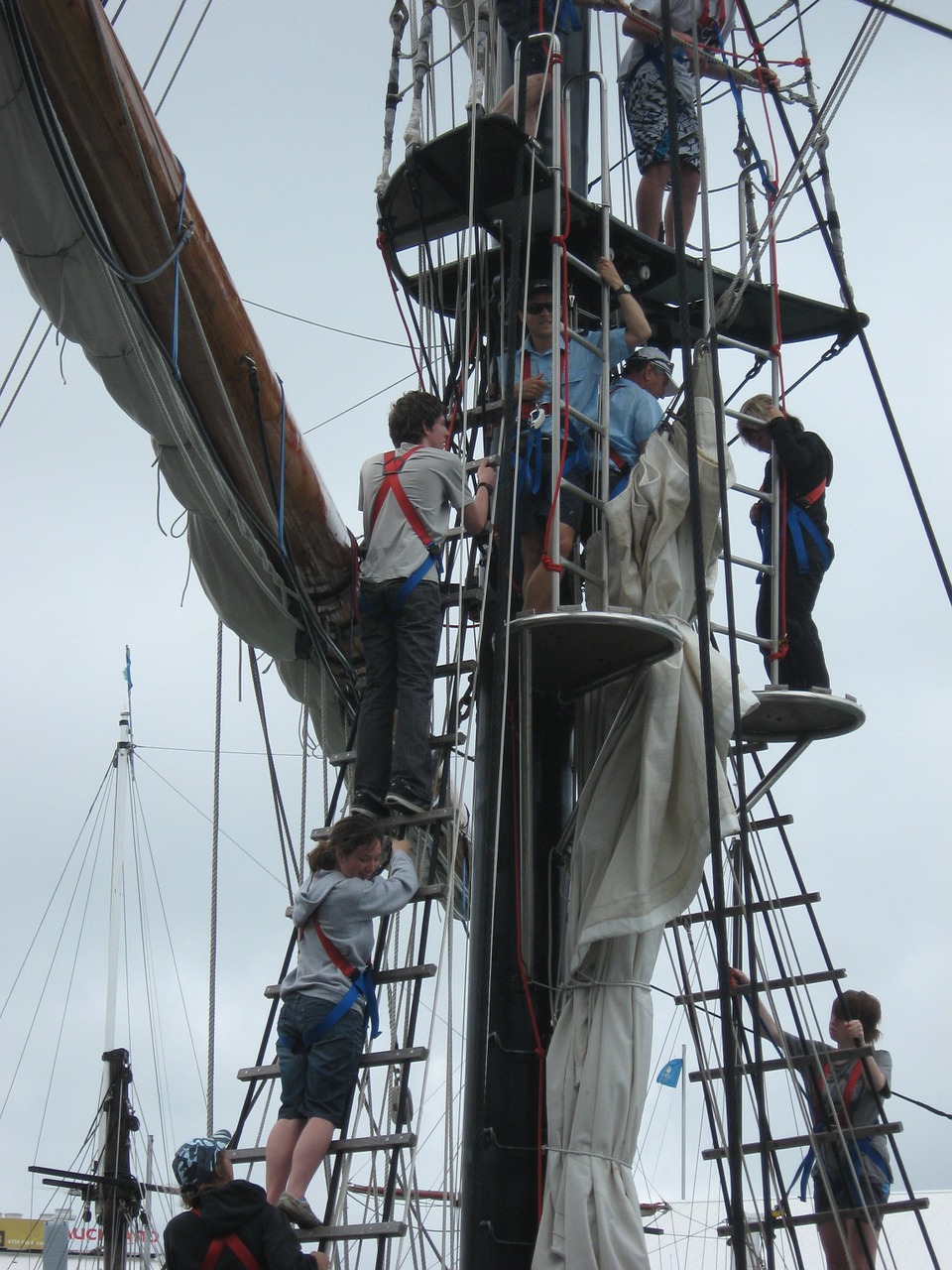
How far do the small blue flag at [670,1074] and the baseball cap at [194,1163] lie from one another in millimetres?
9299

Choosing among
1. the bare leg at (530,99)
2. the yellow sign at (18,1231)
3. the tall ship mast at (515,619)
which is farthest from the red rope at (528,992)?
the yellow sign at (18,1231)

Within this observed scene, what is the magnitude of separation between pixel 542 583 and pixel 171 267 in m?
1.75

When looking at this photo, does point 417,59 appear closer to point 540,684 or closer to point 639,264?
point 639,264

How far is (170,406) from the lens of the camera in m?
5.92

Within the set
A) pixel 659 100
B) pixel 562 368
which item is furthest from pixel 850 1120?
pixel 659 100

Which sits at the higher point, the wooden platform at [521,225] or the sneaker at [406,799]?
the wooden platform at [521,225]

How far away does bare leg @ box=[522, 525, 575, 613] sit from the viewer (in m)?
5.64

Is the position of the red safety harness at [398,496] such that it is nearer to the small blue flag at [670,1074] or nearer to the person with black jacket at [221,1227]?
the person with black jacket at [221,1227]

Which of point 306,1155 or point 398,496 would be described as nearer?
point 306,1155

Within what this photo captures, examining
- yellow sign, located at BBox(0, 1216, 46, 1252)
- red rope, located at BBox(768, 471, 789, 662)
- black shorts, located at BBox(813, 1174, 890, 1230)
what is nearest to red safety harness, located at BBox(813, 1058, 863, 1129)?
black shorts, located at BBox(813, 1174, 890, 1230)

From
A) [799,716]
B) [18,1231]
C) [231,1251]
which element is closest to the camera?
[231,1251]

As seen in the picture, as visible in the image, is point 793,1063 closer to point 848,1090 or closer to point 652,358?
point 848,1090

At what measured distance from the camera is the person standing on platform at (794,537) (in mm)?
6117

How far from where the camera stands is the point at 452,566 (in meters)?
6.88
